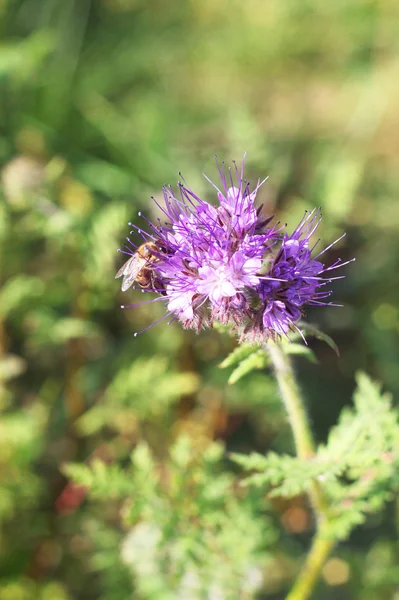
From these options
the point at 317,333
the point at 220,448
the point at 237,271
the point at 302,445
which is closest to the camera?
the point at 237,271

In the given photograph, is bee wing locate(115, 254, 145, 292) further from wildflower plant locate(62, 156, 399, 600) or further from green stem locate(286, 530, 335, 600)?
green stem locate(286, 530, 335, 600)

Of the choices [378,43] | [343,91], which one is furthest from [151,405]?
[378,43]

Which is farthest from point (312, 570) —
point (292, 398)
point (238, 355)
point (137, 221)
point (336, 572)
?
point (137, 221)

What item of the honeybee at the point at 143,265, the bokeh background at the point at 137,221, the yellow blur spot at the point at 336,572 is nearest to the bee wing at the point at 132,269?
the honeybee at the point at 143,265

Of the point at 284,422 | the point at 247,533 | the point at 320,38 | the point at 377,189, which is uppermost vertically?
the point at 320,38

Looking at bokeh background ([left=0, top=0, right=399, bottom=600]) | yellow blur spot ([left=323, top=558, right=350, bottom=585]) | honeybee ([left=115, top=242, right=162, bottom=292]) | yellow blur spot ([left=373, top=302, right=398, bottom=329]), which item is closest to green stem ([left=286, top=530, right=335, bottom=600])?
bokeh background ([left=0, top=0, right=399, bottom=600])

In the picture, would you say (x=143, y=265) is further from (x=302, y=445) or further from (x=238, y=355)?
(x=302, y=445)

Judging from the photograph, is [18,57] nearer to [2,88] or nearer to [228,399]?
[2,88]
